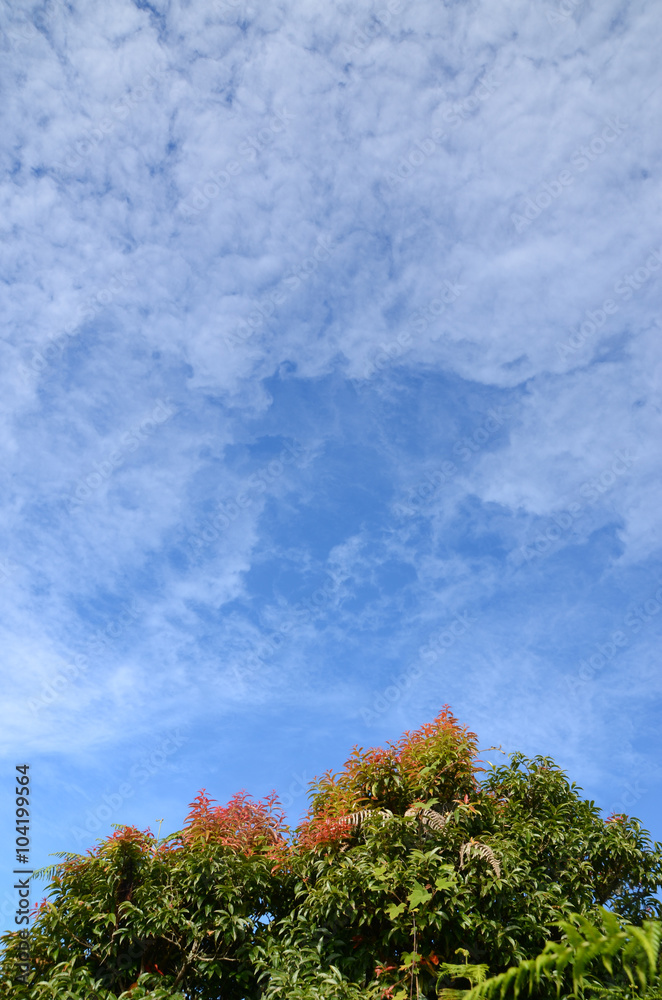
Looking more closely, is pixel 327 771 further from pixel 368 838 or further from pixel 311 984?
pixel 311 984

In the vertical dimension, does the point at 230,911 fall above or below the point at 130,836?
below

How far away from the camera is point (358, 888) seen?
7.35 metres

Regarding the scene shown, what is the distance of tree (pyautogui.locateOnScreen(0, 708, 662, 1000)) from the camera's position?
709 centimetres

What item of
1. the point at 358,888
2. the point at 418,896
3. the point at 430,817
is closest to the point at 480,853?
the point at 430,817

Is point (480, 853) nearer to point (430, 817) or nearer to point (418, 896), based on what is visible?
point (430, 817)

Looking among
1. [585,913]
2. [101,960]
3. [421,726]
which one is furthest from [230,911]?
[585,913]

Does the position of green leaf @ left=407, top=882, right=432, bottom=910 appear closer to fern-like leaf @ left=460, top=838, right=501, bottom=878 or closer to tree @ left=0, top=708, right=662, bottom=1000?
tree @ left=0, top=708, right=662, bottom=1000

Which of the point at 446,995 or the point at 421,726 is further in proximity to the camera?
the point at 421,726

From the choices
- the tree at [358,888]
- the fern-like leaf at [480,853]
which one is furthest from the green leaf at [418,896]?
the fern-like leaf at [480,853]

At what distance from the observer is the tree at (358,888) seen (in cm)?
709

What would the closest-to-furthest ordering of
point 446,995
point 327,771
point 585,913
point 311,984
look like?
point 446,995
point 311,984
point 585,913
point 327,771

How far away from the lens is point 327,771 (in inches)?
347

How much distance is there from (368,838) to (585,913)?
99.9 inches

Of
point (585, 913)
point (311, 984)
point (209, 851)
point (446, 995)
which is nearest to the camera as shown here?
point (446, 995)
